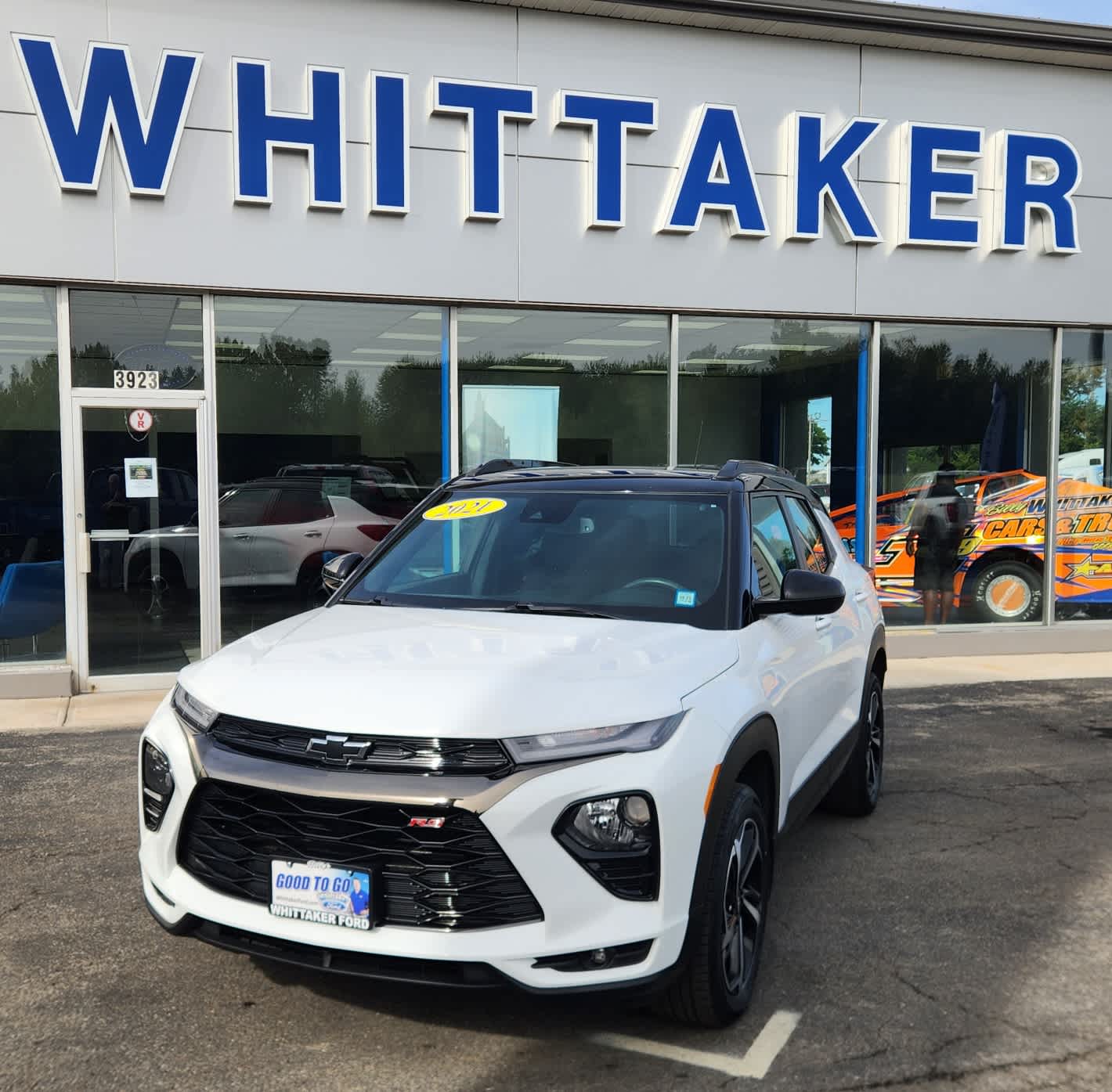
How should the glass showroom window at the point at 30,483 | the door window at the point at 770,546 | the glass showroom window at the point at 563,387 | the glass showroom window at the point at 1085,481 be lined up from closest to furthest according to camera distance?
1. the door window at the point at 770,546
2. the glass showroom window at the point at 30,483
3. the glass showroom window at the point at 563,387
4. the glass showroom window at the point at 1085,481

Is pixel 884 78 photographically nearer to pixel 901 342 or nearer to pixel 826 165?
pixel 826 165

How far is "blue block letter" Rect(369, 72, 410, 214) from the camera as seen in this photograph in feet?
31.1

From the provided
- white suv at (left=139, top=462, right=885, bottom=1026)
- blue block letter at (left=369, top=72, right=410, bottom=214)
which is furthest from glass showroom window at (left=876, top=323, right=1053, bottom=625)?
white suv at (left=139, top=462, right=885, bottom=1026)

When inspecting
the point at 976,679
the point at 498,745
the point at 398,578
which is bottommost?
the point at 976,679

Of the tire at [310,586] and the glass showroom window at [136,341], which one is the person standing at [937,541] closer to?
the tire at [310,586]

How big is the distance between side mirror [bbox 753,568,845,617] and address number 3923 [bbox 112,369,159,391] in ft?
22.9

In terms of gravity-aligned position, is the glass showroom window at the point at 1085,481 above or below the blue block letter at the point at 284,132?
below

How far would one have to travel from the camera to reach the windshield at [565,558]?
404cm

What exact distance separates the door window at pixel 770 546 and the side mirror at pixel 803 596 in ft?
0.50

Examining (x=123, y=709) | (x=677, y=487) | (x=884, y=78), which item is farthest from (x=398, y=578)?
(x=884, y=78)

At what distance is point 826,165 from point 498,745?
29.9 feet

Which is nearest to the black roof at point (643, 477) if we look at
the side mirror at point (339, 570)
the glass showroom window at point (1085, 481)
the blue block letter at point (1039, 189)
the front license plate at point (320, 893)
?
the side mirror at point (339, 570)

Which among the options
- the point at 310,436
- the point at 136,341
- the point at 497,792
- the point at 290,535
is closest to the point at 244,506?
the point at 290,535

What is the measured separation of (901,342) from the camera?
37.4ft
